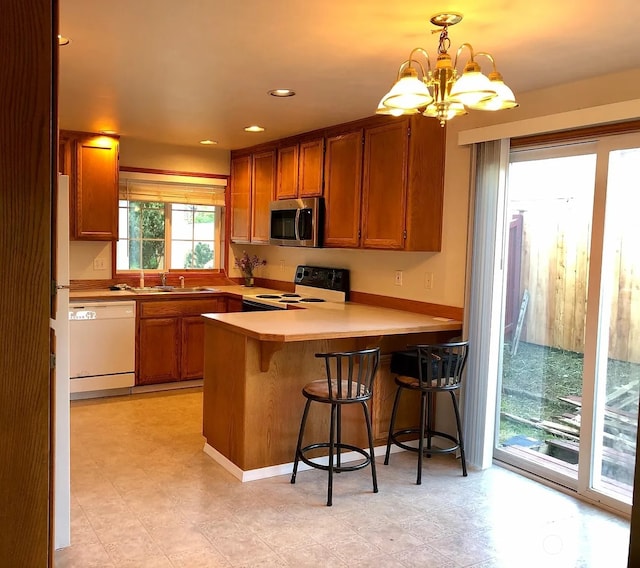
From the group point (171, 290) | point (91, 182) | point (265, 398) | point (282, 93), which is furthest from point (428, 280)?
point (91, 182)

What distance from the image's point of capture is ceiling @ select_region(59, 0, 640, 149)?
2381 millimetres

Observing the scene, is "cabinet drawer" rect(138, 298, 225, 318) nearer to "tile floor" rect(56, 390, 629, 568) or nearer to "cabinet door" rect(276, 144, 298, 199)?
"cabinet door" rect(276, 144, 298, 199)

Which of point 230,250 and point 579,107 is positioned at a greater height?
point 579,107

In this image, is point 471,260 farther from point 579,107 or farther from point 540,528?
point 540,528

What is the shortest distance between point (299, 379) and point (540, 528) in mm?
1555

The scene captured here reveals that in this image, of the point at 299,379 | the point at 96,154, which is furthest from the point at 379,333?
the point at 96,154

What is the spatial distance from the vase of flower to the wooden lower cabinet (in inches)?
26.7

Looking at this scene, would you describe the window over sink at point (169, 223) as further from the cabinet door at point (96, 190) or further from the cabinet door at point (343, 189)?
the cabinet door at point (343, 189)

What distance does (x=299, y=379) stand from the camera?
383cm

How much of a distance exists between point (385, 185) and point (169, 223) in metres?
2.86

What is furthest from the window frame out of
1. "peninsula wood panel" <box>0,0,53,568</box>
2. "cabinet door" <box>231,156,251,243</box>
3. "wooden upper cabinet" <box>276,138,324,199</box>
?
"peninsula wood panel" <box>0,0,53,568</box>

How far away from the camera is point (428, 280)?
171 inches

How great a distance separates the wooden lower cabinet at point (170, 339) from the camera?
5.53 meters

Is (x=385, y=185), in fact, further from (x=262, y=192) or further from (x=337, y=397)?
(x=262, y=192)
